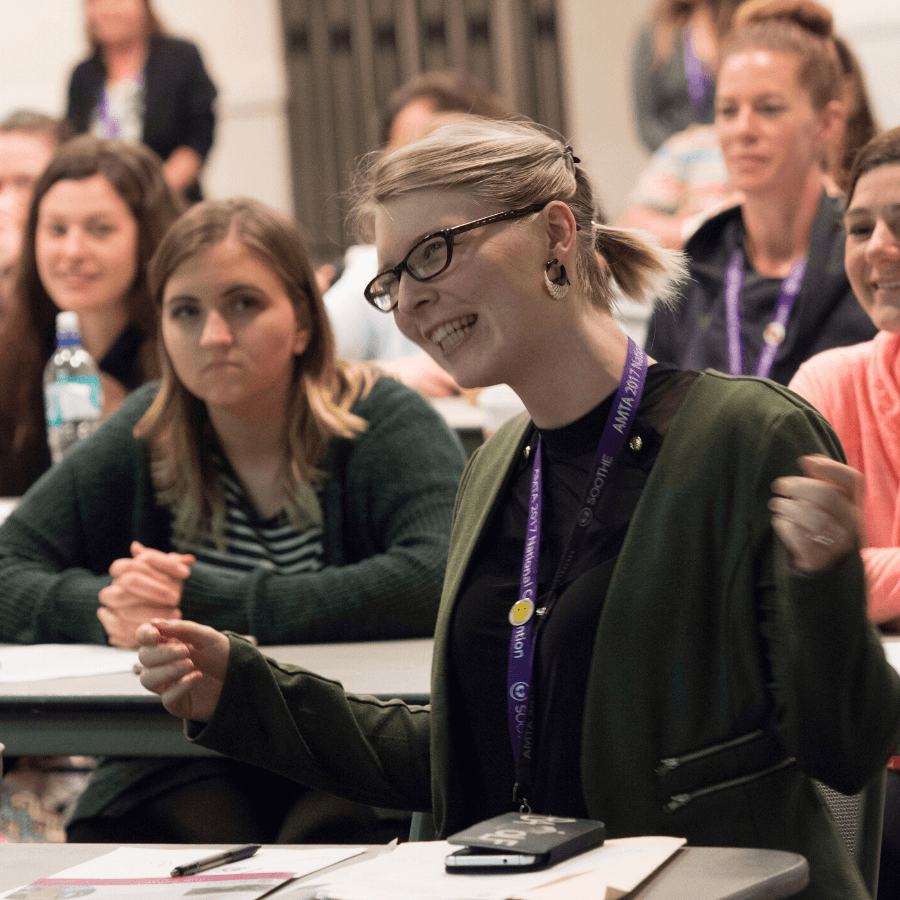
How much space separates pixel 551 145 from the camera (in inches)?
52.6

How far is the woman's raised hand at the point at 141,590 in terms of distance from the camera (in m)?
1.89

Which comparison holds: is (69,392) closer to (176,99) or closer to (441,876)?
(441,876)

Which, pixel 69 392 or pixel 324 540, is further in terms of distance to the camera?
pixel 69 392

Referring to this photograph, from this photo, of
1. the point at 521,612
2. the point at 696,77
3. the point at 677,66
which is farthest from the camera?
the point at 677,66

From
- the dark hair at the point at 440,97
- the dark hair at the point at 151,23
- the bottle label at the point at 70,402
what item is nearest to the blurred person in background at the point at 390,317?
the dark hair at the point at 440,97

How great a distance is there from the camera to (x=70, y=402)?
2.87 m

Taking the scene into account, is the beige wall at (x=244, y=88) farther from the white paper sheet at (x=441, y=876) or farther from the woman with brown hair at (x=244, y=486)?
the white paper sheet at (x=441, y=876)

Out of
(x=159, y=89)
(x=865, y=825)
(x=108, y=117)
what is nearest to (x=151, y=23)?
(x=159, y=89)

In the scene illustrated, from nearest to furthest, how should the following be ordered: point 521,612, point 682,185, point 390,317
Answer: point 521,612, point 390,317, point 682,185

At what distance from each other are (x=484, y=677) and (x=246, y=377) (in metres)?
0.98

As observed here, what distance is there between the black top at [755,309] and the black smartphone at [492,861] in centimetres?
186

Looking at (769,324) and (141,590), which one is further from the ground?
(769,324)

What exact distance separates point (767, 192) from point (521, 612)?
197 cm

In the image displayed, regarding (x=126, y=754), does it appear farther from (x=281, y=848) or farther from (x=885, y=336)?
(x=885, y=336)
